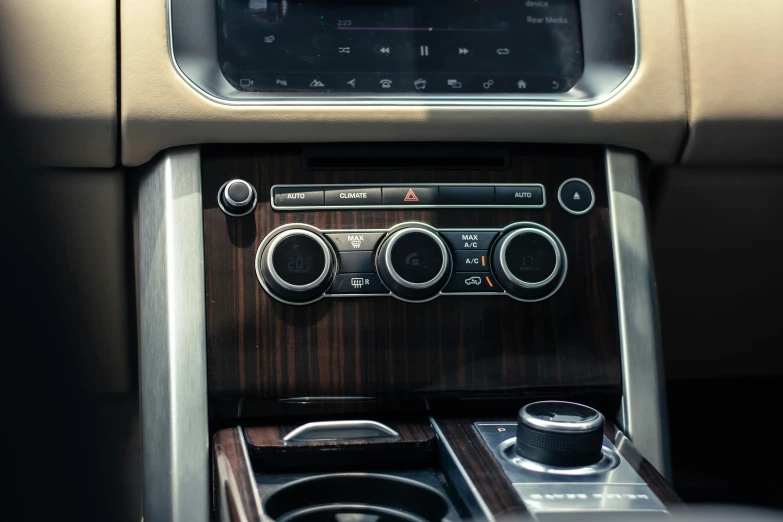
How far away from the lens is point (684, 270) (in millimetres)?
1060

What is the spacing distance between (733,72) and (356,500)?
1.95 ft

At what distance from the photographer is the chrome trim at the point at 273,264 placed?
30.1 inches

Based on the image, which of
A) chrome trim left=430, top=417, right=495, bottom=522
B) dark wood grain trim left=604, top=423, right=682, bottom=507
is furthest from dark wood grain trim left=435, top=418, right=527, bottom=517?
dark wood grain trim left=604, top=423, right=682, bottom=507

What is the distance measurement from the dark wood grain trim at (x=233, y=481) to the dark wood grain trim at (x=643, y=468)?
311mm

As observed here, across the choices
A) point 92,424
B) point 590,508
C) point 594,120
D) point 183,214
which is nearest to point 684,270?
point 594,120

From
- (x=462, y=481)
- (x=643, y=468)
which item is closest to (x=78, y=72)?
(x=462, y=481)

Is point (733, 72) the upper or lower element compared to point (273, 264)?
upper

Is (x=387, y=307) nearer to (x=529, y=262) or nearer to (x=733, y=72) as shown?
(x=529, y=262)

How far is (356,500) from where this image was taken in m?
0.68

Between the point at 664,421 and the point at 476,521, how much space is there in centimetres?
31

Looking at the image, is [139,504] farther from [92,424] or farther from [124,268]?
[92,424]

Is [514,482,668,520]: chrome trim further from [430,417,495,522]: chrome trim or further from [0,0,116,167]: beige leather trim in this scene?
[0,0,116,167]: beige leather trim

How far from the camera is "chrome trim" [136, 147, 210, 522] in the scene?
0.73 meters

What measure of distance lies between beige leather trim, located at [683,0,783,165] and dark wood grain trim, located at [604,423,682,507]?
32 centimetres
